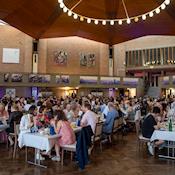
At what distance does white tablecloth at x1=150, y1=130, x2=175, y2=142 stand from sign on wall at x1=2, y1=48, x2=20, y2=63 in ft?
60.8

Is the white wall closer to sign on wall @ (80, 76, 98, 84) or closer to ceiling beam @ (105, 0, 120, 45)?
sign on wall @ (80, 76, 98, 84)

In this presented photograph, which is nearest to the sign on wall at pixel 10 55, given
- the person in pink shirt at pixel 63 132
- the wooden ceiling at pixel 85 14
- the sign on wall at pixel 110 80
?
the wooden ceiling at pixel 85 14

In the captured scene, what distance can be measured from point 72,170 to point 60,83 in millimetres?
17736

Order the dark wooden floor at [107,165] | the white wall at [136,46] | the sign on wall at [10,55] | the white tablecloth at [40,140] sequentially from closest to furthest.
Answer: the dark wooden floor at [107,165] → the white tablecloth at [40,140] → the sign on wall at [10,55] → the white wall at [136,46]

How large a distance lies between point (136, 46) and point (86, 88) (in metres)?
8.26

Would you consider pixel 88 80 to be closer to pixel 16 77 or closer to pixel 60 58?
pixel 60 58

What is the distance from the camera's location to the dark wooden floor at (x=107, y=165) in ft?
17.7

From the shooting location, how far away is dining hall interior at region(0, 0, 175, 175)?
19.5 ft

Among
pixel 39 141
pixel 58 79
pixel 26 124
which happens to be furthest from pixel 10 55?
pixel 39 141

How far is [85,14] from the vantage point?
51.3 ft

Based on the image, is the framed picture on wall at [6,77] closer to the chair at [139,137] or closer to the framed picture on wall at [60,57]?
the framed picture on wall at [60,57]

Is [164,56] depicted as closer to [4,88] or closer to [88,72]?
[88,72]

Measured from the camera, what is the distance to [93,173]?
17.5 ft

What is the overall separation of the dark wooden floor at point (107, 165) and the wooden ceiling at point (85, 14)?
887 centimetres
